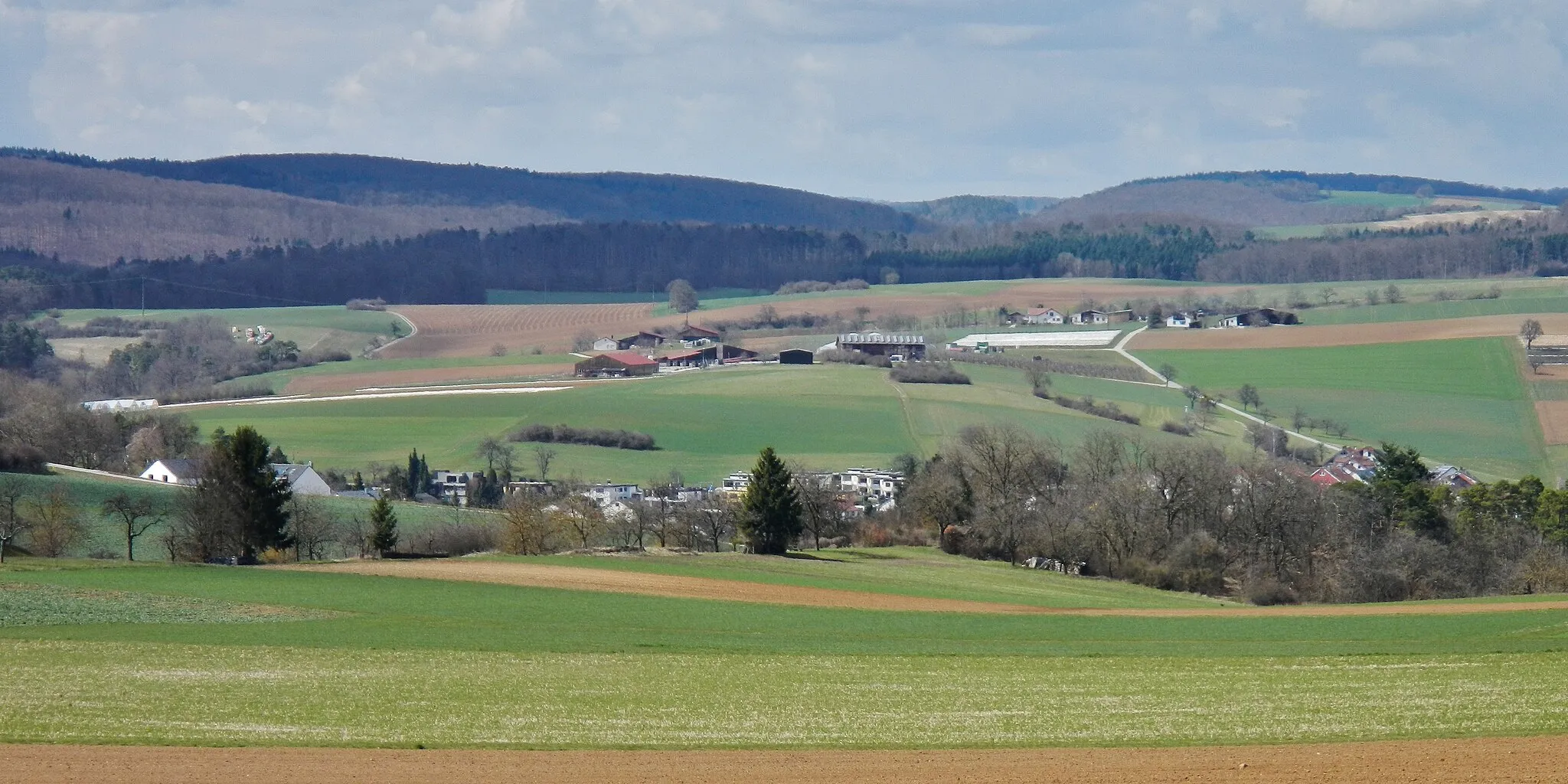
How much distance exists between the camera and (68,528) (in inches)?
2435

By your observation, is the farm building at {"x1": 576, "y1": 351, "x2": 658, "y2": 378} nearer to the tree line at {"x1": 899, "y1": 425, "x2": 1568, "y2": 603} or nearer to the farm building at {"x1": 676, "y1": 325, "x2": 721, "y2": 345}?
the farm building at {"x1": 676, "y1": 325, "x2": 721, "y2": 345}

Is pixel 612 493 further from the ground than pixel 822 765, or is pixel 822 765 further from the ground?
pixel 612 493

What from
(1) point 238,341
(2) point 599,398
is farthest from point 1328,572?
(1) point 238,341

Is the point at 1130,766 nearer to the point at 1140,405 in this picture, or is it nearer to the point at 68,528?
the point at 68,528

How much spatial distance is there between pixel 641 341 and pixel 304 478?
67.2 meters

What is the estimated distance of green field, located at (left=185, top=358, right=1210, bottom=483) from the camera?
300 feet

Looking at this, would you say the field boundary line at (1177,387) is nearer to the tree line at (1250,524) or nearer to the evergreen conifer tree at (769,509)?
the tree line at (1250,524)

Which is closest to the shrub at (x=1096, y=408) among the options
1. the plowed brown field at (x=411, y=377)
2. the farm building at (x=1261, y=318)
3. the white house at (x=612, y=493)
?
the white house at (x=612, y=493)

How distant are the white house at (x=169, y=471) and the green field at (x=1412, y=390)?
63.8 m

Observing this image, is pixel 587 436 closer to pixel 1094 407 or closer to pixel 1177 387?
pixel 1094 407

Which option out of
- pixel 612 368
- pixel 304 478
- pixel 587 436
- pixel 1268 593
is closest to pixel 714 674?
pixel 1268 593

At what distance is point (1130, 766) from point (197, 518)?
4699 cm

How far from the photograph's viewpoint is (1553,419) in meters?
93.9

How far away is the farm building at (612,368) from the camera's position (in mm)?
125562
